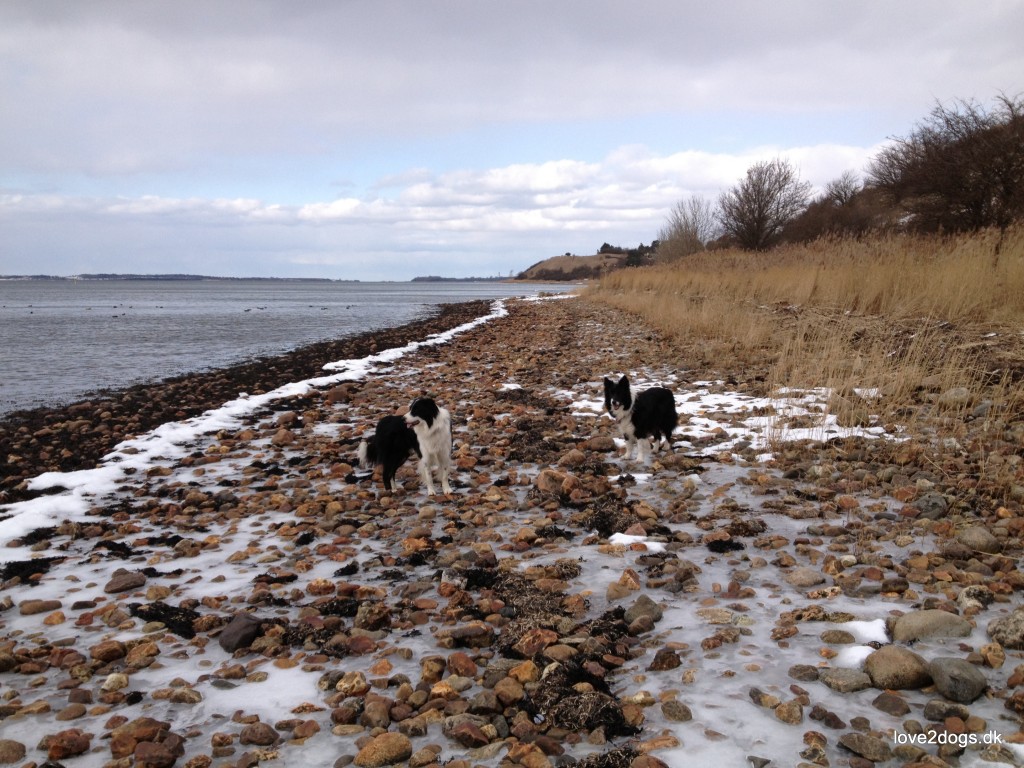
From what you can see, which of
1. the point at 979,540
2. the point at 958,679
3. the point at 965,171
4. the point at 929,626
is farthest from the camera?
the point at 965,171

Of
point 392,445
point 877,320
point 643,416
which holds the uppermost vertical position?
point 877,320

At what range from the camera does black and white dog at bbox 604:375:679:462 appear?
6.86 m

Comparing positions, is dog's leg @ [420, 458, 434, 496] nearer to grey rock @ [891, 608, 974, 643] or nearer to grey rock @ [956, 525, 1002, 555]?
grey rock @ [891, 608, 974, 643]

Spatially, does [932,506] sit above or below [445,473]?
above

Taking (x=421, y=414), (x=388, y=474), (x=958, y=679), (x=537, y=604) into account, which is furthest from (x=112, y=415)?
(x=958, y=679)

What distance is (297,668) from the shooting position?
334 centimetres

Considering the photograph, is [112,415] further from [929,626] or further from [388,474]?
[929,626]

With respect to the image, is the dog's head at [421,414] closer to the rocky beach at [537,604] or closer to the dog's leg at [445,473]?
the dog's leg at [445,473]

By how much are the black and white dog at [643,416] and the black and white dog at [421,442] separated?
1998 millimetres

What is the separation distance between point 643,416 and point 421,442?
97.9 inches

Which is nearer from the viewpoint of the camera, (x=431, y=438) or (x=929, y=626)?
(x=929, y=626)

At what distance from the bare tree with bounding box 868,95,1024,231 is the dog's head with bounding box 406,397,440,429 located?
17.1 meters

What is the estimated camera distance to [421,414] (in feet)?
20.5

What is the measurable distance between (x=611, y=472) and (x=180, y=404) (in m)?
9.11
